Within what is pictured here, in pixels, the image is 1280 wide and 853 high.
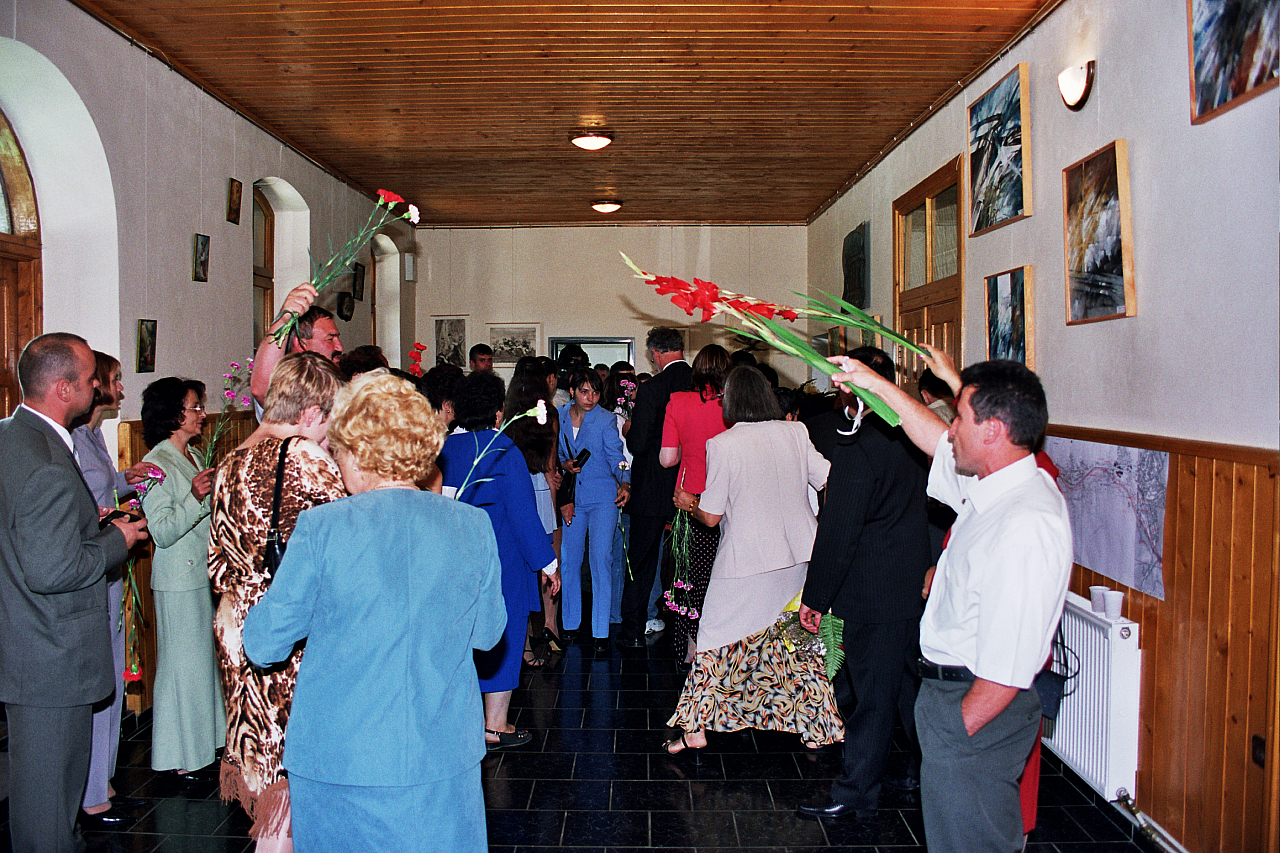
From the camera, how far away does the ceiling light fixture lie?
259 inches

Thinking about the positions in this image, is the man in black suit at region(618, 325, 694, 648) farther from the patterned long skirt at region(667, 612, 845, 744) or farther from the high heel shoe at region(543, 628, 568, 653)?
the patterned long skirt at region(667, 612, 845, 744)

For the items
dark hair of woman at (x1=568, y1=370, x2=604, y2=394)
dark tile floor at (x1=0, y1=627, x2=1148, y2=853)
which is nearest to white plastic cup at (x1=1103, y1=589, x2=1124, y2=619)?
dark tile floor at (x1=0, y1=627, x2=1148, y2=853)

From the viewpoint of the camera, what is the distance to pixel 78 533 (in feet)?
8.91

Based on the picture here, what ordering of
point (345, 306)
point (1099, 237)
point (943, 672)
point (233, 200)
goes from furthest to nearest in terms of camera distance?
point (345, 306) → point (233, 200) → point (1099, 237) → point (943, 672)

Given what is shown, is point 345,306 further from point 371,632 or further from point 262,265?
point 371,632

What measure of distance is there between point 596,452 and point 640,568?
78 cm

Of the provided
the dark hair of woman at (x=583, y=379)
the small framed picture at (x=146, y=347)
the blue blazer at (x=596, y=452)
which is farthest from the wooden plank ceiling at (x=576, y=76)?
the blue blazer at (x=596, y=452)

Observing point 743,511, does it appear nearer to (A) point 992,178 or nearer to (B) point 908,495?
(B) point 908,495

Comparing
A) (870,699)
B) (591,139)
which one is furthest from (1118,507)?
(591,139)

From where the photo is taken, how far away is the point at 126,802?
360 cm

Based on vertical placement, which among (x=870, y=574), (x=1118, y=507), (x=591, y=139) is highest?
(x=591, y=139)

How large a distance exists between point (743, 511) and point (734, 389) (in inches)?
21.4

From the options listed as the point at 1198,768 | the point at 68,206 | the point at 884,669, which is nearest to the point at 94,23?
the point at 68,206

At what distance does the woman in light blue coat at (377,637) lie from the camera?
187 cm
